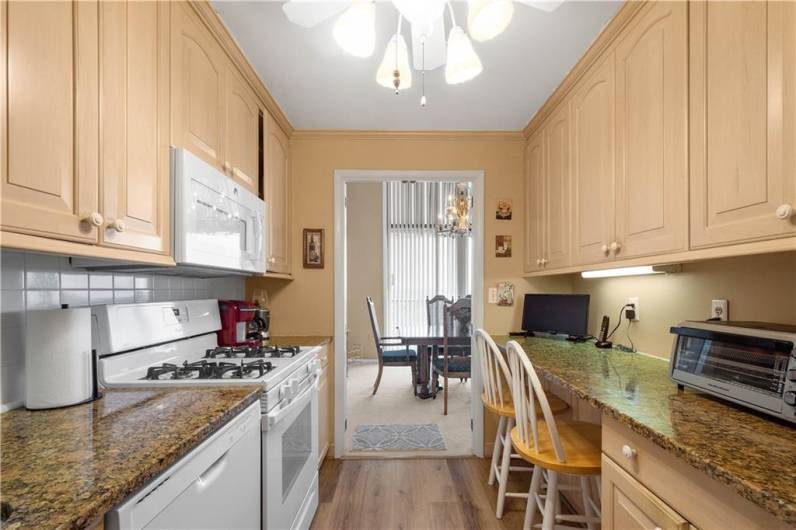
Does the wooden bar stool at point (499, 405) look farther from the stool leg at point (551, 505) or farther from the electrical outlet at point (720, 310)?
the electrical outlet at point (720, 310)

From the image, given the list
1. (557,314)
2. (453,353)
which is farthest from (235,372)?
(453,353)

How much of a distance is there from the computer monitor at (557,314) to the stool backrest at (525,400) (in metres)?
0.97

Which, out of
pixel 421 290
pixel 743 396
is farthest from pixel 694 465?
pixel 421 290

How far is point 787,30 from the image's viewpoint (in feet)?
2.86

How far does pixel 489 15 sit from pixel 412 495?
2388mm

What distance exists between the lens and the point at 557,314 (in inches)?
98.7

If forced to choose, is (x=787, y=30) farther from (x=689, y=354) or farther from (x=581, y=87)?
(x=581, y=87)

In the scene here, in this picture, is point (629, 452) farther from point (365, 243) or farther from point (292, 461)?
point (365, 243)

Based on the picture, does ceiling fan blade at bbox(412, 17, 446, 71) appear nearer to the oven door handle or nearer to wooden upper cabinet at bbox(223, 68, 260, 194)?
wooden upper cabinet at bbox(223, 68, 260, 194)

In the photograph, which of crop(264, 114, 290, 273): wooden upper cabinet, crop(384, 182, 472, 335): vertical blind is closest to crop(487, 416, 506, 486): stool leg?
crop(264, 114, 290, 273): wooden upper cabinet

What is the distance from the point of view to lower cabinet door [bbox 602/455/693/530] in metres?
0.90

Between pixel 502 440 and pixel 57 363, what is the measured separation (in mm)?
2106

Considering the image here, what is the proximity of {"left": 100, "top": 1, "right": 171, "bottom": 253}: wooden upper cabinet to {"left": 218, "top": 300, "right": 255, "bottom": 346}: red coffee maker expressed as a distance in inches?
36.7

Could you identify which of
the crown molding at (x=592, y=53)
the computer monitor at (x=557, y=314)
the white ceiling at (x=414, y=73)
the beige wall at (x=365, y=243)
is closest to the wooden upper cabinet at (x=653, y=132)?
the crown molding at (x=592, y=53)
